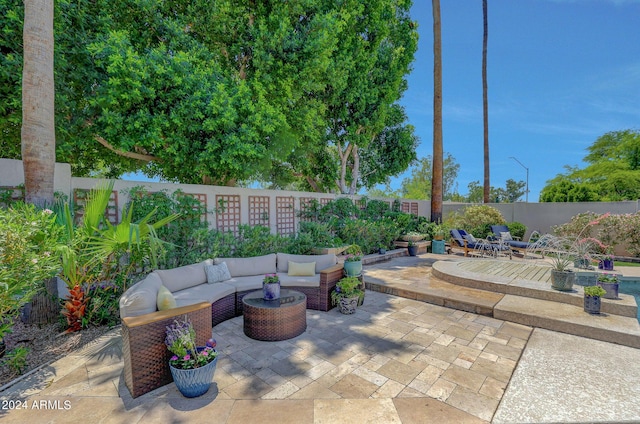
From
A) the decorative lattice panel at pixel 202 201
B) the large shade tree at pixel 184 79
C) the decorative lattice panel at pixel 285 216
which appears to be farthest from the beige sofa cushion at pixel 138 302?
the decorative lattice panel at pixel 285 216

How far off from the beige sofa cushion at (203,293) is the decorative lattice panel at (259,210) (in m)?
3.24

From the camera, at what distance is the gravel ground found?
316 centimetres

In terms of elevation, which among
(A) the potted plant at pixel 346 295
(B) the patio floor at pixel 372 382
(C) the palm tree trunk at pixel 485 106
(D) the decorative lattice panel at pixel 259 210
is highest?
(C) the palm tree trunk at pixel 485 106

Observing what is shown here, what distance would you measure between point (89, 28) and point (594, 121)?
34.5 meters

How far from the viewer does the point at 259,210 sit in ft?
26.7

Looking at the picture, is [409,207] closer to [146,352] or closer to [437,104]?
[437,104]

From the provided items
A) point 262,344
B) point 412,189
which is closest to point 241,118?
point 262,344

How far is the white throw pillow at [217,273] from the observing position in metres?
5.05

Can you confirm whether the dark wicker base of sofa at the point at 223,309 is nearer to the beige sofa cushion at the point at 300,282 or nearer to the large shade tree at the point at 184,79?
the beige sofa cushion at the point at 300,282

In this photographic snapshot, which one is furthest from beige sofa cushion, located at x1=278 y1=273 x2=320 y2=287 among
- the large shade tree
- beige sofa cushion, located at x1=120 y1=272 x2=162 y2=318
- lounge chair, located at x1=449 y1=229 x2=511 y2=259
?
lounge chair, located at x1=449 y1=229 x2=511 y2=259

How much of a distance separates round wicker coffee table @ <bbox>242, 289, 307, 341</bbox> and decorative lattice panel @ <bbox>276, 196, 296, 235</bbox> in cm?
469

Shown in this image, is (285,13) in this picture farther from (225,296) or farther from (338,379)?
(338,379)

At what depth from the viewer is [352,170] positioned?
576 inches

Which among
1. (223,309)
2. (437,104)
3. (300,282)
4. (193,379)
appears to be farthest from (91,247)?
(437,104)
